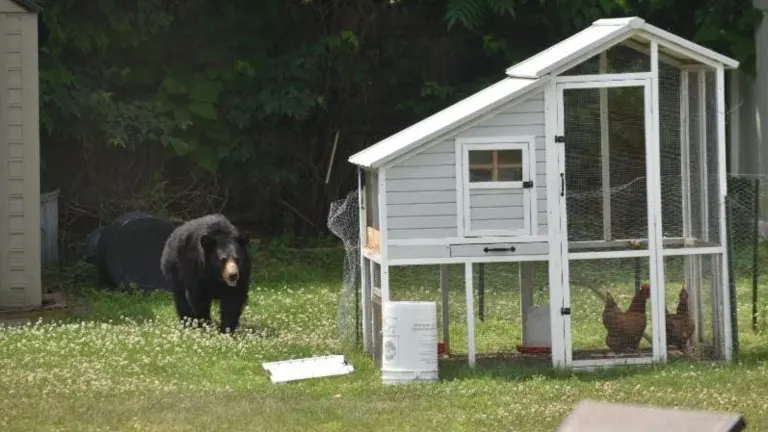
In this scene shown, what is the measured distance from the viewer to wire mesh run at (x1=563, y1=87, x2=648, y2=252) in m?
10.9

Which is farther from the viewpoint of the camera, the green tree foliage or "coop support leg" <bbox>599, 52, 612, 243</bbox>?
the green tree foliage

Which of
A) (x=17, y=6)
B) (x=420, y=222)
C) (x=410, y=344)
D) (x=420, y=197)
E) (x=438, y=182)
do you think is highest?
(x=17, y=6)

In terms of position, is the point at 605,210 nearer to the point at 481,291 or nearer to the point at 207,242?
the point at 481,291

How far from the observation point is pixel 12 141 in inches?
560

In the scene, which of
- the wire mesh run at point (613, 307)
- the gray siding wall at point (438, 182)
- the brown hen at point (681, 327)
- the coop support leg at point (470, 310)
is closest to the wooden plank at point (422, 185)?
the gray siding wall at point (438, 182)

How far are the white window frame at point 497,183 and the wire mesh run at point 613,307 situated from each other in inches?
20.5

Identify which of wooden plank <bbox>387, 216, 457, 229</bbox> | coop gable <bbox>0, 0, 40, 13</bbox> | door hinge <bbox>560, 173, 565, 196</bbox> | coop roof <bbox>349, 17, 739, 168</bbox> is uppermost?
coop gable <bbox>0, 0, 40, 13</bbox>

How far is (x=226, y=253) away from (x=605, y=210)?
11.6 ft

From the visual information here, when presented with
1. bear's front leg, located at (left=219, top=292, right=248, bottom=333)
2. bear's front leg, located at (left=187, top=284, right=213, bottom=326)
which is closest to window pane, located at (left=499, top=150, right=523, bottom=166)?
bear's front leg, located at (left=219, top=292, right=248, bottom=333)

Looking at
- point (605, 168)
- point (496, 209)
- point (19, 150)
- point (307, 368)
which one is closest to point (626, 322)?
point (605, 168)

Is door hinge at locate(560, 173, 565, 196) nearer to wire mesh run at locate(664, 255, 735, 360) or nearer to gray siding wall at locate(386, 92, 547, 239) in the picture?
gray siding wall at locate(386, 92, 547, 239)

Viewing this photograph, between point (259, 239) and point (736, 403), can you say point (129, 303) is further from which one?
point (736, 403)

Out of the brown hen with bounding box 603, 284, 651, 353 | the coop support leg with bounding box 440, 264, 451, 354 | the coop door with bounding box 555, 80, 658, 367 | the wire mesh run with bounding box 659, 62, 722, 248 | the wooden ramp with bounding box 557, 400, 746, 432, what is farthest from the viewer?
the coop support leg with bounding box 440, 264, 451, 354

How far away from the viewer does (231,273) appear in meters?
12.7
